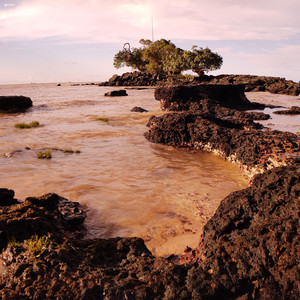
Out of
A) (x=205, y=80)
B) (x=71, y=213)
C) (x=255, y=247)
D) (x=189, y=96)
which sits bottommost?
(x=71, y=213)

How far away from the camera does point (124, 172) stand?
630 centimetres

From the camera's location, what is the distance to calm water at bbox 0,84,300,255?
397 centimetres

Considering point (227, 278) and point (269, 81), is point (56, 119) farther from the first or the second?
point (269, 81)

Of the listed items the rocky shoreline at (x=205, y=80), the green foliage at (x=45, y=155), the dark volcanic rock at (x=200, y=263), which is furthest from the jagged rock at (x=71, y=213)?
the rocky shoreline at (x=205, y=80)

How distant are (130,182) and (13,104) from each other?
1677 cm

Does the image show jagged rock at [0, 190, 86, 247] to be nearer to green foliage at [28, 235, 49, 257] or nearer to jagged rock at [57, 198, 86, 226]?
jagged rock at [57, 198, 86, 226]

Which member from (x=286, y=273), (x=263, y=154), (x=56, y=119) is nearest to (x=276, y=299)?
(x=286, y=273)

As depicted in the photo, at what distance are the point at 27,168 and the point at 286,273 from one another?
585 cm

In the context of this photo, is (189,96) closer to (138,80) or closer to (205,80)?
(205,80)

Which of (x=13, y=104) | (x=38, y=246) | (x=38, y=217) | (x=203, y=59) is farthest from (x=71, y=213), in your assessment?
(x=203, y=59)

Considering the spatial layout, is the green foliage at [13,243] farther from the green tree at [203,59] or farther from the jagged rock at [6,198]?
the green tree at [203,59]

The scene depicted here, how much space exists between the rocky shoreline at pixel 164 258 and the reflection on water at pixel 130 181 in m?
0.62

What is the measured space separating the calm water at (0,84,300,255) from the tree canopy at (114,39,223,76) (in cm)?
3451

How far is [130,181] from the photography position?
5.72m
